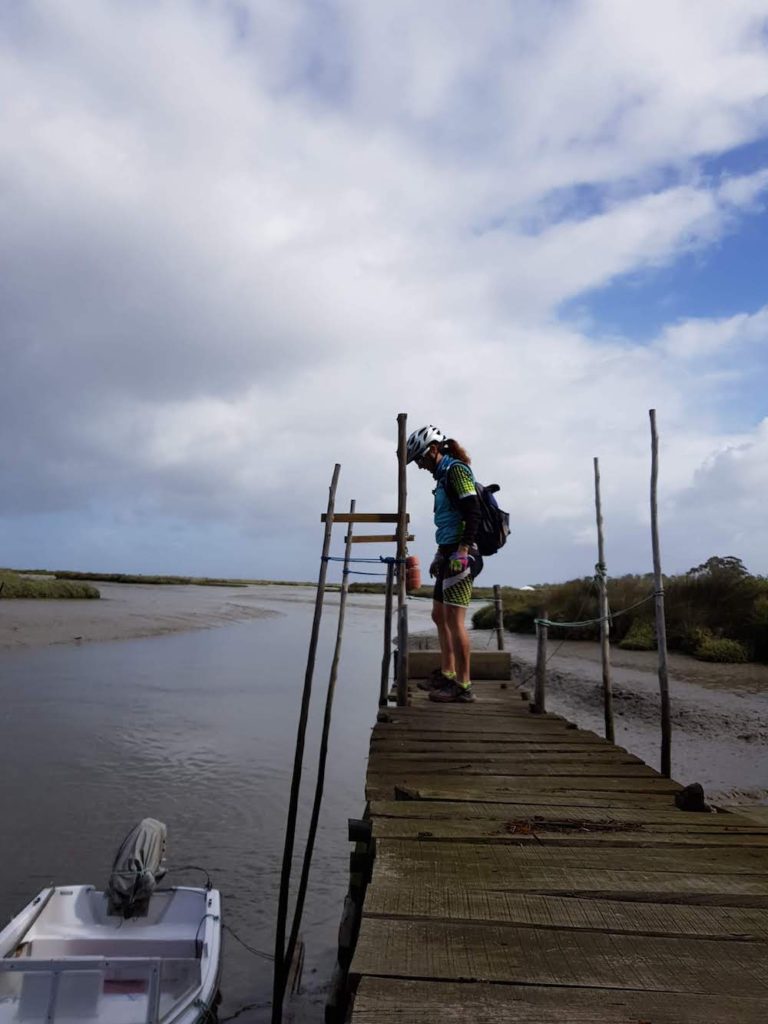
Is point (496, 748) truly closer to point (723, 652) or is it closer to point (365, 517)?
point (365, 517)

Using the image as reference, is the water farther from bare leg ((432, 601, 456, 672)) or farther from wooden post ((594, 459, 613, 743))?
wooden post ((594, 459, 613, 743))

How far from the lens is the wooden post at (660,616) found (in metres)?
8.61

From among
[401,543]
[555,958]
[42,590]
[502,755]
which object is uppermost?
[42,590]

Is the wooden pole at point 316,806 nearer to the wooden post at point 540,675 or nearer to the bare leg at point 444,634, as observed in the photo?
the bare leg at point 444,634

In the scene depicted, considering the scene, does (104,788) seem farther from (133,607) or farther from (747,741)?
(133,607)

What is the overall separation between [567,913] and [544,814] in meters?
1.53

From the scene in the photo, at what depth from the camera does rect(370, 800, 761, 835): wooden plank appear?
13.7 ft

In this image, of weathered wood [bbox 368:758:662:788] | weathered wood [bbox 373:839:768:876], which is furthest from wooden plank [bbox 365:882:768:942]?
weathered wood [bbox 368:758:662:788]

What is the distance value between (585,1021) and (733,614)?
66.5ft

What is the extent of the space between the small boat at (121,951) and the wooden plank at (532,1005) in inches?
125

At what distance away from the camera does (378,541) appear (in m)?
10.0

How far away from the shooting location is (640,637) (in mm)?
21266

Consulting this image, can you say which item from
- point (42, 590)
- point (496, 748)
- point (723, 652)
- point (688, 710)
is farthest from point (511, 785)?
point (42, 590)

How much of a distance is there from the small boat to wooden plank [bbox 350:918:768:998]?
9.61 feet
